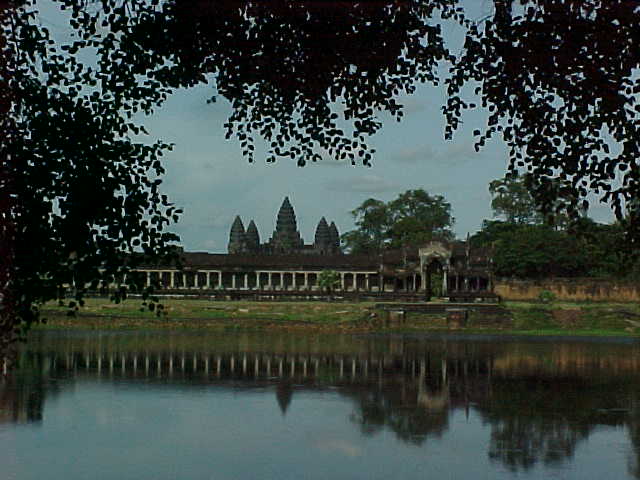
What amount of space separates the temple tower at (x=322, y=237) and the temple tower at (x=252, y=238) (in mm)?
8353


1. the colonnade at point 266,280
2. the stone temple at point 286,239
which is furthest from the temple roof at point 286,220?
the colonnade at point 266,280

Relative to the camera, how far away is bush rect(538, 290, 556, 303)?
206 feet

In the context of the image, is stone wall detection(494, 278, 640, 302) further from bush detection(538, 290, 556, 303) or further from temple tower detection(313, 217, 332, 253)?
temple tower detection(313, 217, 332, 253)

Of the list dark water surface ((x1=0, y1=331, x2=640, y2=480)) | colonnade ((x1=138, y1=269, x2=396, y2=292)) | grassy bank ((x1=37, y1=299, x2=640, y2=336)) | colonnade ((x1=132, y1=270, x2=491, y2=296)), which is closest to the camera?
dark water surface ((x1=0, y1=331, x2=640, y2=480))

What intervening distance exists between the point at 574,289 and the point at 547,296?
3737 mm

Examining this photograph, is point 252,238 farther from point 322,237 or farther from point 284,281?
point 284,281

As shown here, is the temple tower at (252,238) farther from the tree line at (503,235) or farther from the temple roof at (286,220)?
the tree line at (503,235)

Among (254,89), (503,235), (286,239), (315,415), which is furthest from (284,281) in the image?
(254,89)

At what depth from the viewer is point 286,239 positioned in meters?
120

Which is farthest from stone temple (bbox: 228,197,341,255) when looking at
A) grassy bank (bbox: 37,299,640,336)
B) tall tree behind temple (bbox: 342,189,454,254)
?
grassy bank (bbox: 37,299,640,336)

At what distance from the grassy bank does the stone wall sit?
813cm

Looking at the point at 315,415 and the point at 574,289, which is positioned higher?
the point at 574,289

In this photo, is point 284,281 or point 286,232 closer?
point 284,281

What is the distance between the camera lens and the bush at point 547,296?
2477 inches
